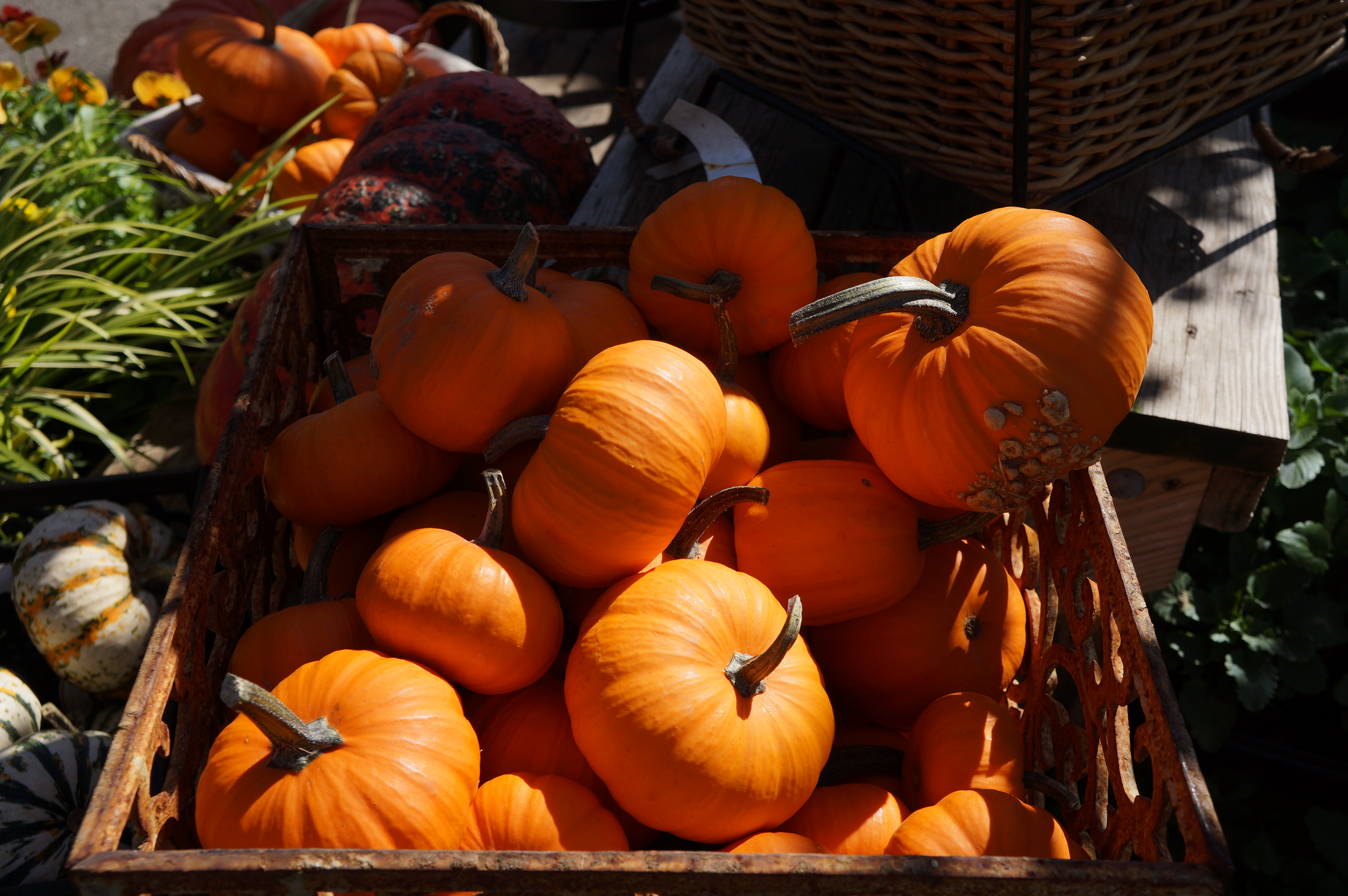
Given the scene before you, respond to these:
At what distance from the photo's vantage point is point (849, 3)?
5.28 ft

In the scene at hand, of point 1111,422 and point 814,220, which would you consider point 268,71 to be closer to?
point 814,220

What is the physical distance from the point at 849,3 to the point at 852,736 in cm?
124

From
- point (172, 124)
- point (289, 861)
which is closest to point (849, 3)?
point (289, 861)

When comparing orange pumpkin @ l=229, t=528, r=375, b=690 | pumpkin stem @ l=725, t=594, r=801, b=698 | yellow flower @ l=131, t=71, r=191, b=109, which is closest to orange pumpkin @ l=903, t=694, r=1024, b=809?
pumpkin stem @ l=725, t=594, r=801, b=698

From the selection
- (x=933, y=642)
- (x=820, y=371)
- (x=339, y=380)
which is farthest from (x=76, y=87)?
(x=933, y=642)

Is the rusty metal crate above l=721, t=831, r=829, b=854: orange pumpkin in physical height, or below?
above

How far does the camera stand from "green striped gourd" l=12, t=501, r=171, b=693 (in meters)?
1.72

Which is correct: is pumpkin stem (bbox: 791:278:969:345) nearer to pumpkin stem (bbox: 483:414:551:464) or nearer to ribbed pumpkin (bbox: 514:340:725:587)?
ribbed pumpkin (bbox: 514:340:725:587)

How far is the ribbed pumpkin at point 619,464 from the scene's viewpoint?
1.12 m

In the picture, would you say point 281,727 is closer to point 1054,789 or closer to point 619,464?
point 619,464

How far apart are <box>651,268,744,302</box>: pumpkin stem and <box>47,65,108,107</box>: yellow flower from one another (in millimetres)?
2708

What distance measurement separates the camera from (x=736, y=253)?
4.65 ft

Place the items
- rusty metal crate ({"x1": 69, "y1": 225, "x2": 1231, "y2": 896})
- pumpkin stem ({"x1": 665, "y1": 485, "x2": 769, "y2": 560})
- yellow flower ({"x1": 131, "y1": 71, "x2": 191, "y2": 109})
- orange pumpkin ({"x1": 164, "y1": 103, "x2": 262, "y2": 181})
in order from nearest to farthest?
rusty metal crate ({"x1": 69, "y1": 225, "x2": 1231, "y2": 896})
pumpkin stem ({"x1": 665, "y1": 485, "x2": 769, "y2": 560})
orange pumpkin ({"x1": 164, "y1": 103, "x2": 262, "y2": 181})
yellow flower ({"x1": 131, "y1": 71, "x2": 191, "y2": 109})

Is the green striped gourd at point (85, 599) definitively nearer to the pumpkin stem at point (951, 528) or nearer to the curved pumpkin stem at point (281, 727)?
the curved pumpkin stem at point (281, 727)
